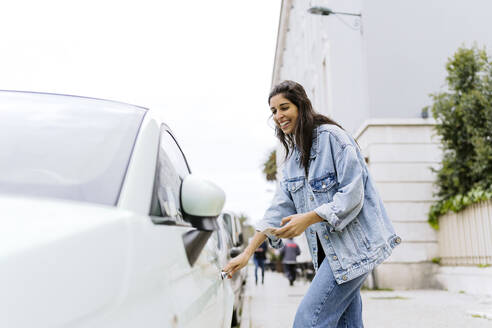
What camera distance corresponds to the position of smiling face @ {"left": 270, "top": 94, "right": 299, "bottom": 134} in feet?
9.24

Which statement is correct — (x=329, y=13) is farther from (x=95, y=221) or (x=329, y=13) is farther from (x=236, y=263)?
(x=95, y=221)

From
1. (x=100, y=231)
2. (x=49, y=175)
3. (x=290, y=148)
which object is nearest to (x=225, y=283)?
(x=290, y=148)

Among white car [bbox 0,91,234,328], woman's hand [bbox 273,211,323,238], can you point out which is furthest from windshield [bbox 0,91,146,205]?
woman's hand [bbox 273,211,323,238]

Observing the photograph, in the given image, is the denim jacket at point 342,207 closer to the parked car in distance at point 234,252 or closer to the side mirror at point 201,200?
the side mirror at point 201,200

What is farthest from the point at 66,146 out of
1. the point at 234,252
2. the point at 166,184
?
the point at 234,252

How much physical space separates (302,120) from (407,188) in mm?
9879

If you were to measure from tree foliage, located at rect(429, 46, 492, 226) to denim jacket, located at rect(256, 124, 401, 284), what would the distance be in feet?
25.7

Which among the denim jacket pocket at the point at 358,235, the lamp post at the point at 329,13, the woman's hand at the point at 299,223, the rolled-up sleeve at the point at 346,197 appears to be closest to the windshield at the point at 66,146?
the woman's hand at the point at 299,223

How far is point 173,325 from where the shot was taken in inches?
61.5

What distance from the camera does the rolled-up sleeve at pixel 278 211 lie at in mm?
2842

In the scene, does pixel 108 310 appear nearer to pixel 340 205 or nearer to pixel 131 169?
pixel 131 169

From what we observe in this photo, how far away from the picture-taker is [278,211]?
2.89 metres

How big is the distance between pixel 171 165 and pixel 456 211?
9.57 m

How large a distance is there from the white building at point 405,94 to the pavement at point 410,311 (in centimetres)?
135
